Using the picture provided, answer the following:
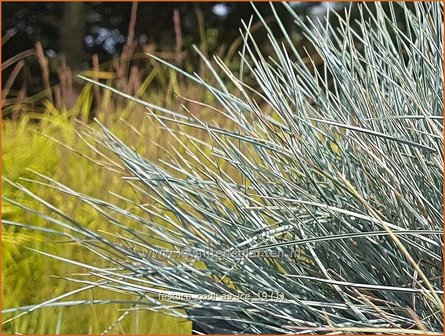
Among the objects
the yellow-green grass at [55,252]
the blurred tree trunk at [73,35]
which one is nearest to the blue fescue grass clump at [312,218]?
the yellow-green grass at [55,252]

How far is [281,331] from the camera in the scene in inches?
40.8

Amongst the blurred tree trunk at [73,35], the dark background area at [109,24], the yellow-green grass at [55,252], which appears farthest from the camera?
the dark background area at [109,24]

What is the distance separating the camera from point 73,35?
683 centimetres

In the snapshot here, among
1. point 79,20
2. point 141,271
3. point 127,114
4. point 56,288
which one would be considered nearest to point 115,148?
point 141,271

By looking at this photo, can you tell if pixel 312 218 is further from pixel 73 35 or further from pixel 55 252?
pixel 73 35

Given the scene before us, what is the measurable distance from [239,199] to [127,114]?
204 centimetres

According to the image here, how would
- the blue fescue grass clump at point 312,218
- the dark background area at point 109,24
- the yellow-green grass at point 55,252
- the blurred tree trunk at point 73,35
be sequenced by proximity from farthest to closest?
the dark background area at point 109,24 → the blurred tree trunk at point 73,35 → the yellow-green grass at point 55,252 → the blue fescue grass clump at point 312,218

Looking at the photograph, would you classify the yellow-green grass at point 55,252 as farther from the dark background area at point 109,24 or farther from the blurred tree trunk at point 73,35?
the dark background area at point 109,24

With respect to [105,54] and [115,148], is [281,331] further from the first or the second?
[105,54]

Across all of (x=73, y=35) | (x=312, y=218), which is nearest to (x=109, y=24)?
(x=73, y=35)

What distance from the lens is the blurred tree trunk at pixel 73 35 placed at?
682 cm

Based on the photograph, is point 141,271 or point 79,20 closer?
point 141,271

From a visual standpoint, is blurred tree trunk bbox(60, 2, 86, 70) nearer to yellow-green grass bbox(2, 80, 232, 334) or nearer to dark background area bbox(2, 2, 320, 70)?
dark background area bbox(2, 2, 320, 70)

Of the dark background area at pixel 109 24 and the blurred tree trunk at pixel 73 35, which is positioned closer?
the blurred tree trunk at pixel 73 35
